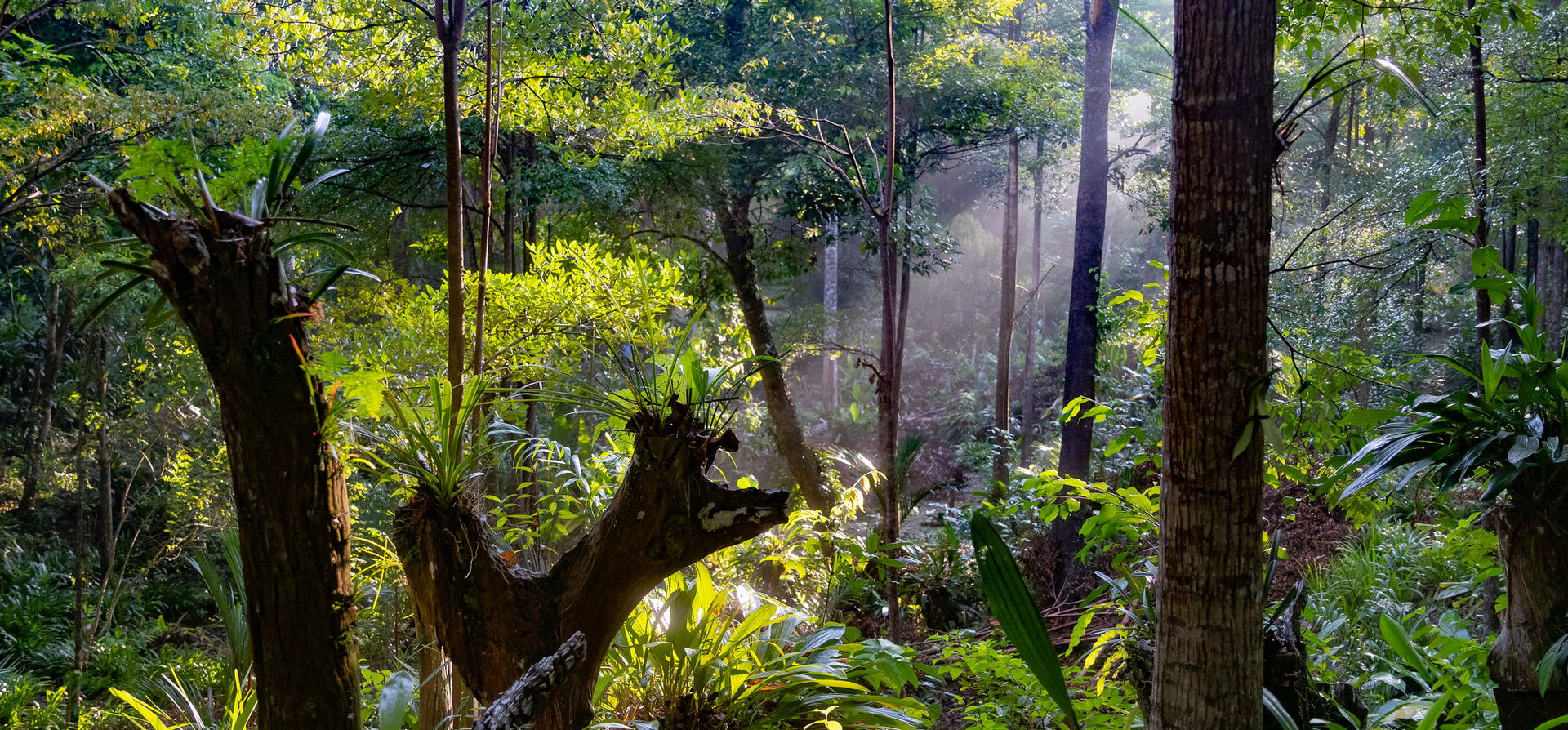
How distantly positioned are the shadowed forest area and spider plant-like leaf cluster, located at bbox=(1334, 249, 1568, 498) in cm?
1

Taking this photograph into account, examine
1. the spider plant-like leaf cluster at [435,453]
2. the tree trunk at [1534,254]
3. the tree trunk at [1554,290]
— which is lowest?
the spider plant-like leaf cluster at [435,453]

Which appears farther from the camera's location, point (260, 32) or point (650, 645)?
point (260, 32)

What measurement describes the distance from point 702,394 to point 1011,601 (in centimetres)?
88

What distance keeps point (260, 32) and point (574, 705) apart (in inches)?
103

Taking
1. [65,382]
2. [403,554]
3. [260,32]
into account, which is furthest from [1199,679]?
[65,382]

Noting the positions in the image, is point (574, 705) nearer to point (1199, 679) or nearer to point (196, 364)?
point (1199, 679)

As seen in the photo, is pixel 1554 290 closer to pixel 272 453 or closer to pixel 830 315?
pixel 830 315

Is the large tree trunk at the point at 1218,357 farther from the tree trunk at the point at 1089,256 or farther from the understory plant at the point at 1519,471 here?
the tree trunk at the point at 1089,256

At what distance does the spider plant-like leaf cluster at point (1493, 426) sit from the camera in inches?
59.4

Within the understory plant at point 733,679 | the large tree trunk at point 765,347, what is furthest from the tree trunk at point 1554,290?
the understory plant at point 733,679

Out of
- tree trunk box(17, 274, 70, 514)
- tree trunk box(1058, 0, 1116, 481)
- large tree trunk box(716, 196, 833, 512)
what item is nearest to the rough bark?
large tree trunk box(716, 196, 833, 512)

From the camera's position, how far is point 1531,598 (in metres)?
1.59

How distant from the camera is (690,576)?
13.1 ft

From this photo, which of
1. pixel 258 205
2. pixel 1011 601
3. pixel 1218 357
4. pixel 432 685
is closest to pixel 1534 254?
pixel 1218 357
